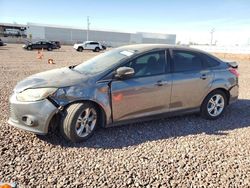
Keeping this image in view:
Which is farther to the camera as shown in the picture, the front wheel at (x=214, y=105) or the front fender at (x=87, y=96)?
the front wheel at (x=214, y=105)

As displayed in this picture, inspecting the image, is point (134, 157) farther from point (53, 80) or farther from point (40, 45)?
point (40, 45)

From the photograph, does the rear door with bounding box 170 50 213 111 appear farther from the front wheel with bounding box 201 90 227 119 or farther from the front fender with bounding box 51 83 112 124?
the front fender with bounding box 51 83 112 124


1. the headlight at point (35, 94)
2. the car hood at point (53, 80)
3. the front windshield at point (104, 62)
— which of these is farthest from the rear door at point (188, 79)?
the headlight at point (35, 94)

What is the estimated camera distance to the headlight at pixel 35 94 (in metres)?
3.70

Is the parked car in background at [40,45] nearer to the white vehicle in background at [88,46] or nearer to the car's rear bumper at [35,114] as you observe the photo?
the white vehicle in background at [88,46]

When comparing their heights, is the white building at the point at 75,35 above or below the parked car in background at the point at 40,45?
above

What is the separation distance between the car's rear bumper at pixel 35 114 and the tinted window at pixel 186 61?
2.48m

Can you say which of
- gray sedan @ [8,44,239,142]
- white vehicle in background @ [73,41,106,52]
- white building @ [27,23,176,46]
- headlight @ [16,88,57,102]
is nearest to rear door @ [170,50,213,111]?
gray sedan @ [8,44,239,142]

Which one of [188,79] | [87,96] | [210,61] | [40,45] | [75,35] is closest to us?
[87,96]

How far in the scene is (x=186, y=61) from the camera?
5.01 m

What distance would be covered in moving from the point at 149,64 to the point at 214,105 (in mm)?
1874

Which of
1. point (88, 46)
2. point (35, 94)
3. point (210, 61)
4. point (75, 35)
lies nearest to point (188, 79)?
point (210, 61)

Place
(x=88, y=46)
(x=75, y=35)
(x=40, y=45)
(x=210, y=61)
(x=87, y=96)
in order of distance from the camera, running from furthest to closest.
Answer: (x=75, y=35) < (x=88, y=46) < (x=40, y=45) < (x=210, y=61) < (x=87, y=96)

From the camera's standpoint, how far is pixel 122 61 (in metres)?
4.32
